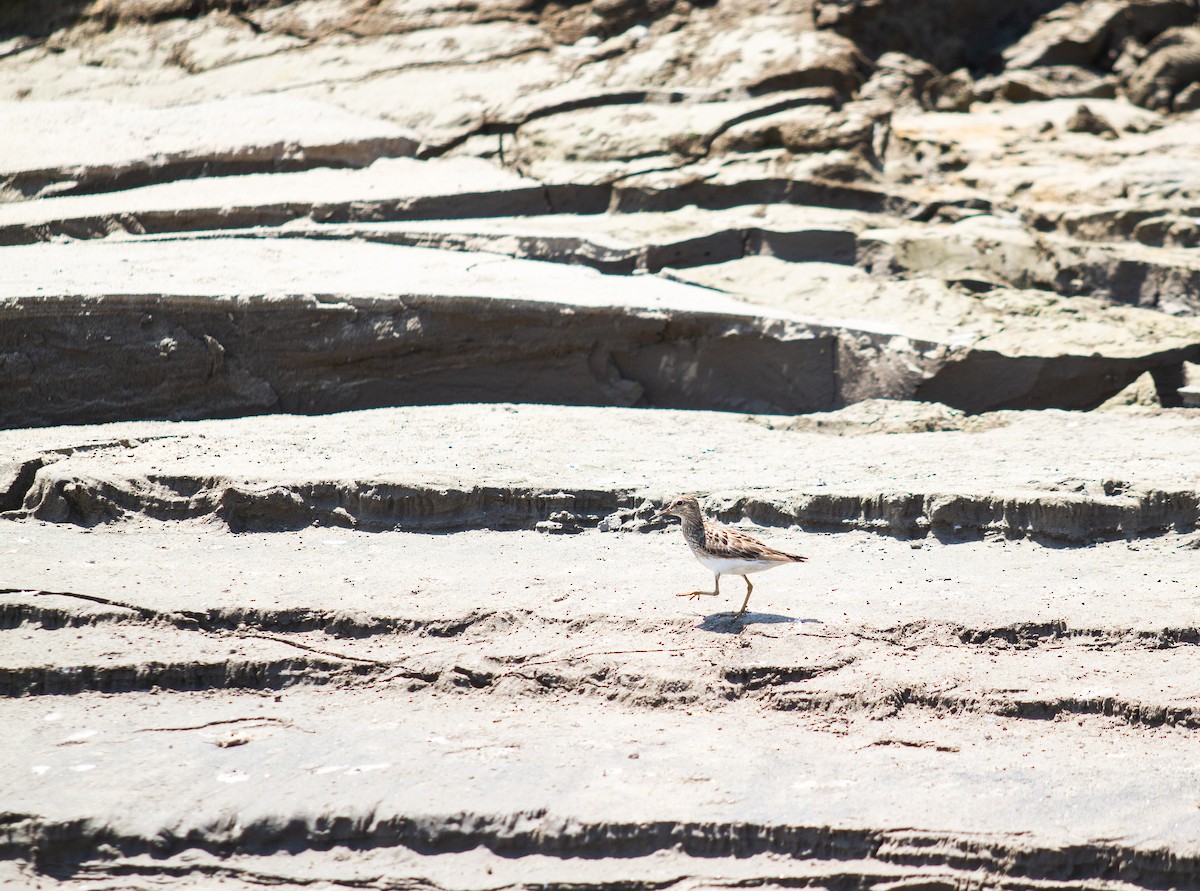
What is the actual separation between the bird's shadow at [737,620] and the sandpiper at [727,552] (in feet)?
0.14

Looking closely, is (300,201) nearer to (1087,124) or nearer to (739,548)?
(739,548)

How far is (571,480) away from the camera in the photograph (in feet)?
19.3

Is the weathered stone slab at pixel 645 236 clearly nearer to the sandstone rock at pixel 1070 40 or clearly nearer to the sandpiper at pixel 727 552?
the sandpiper at pixel 727 552

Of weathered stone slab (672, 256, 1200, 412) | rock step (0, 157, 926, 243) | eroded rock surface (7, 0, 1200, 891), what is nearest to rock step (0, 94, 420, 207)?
eroded rock surface (7, 0, 1200, 891)

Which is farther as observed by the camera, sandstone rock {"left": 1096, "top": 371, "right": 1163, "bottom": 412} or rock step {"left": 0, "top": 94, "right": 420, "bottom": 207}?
rock step {"left": 0, "top": 94, "right": 420, "bottom": 207}

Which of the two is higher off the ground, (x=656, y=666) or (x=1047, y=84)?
(x=1047, y=84)

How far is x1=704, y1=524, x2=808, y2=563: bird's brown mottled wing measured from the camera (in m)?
4.49

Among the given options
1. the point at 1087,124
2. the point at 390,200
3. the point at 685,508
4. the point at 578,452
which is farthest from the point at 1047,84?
the point at 685,508

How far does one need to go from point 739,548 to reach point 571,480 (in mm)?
1562

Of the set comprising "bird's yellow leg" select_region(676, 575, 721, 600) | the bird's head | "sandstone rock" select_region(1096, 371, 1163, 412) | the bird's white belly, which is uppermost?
the bird's head

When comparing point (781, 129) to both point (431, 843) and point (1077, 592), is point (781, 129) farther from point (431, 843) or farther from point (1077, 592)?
point (431, 843)

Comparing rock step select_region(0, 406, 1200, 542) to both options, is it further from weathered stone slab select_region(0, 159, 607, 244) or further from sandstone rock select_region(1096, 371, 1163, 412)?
weathered stone slab select_region(0, 159, 607, 244)

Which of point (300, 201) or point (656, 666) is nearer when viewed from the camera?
point (656, 666)

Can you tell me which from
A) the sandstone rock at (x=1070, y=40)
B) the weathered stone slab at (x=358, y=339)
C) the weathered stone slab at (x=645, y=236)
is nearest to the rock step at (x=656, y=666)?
the weathered stone slab at (x=358, y=339)
